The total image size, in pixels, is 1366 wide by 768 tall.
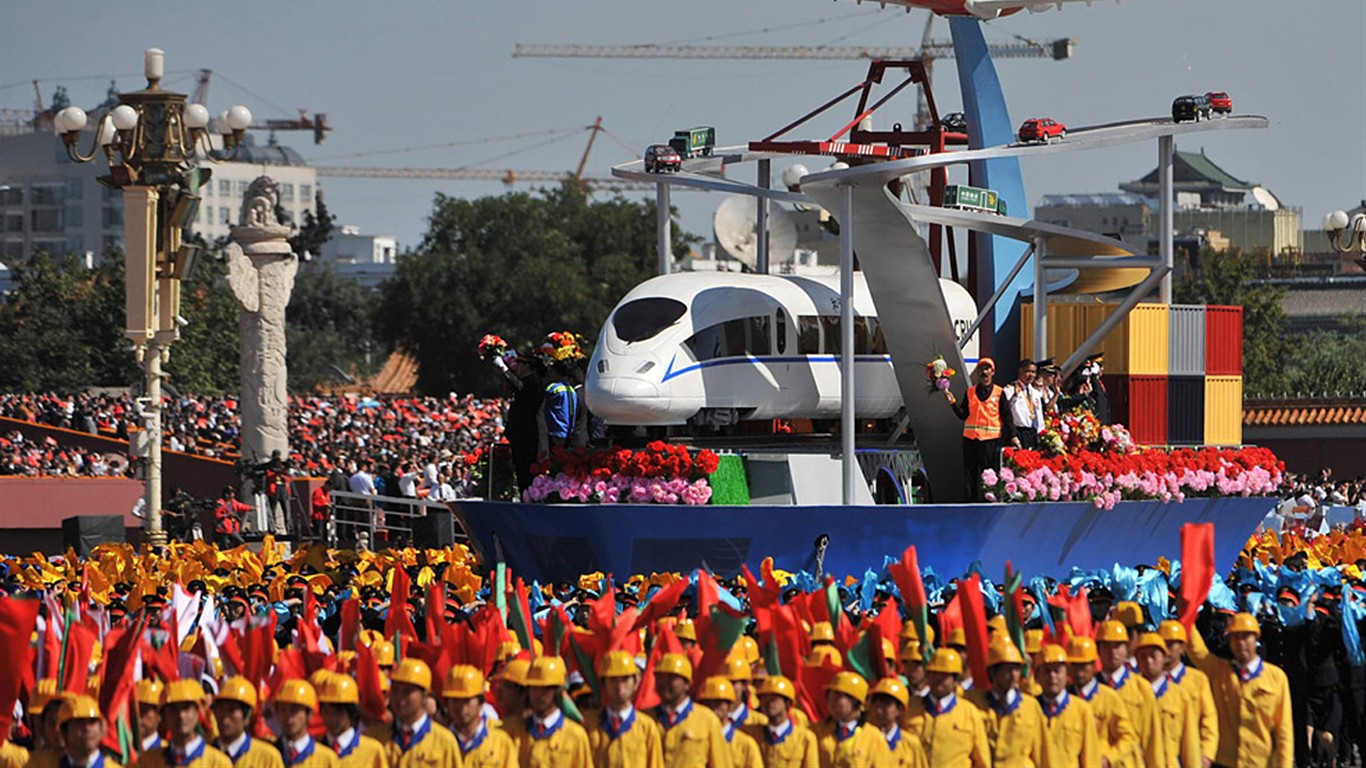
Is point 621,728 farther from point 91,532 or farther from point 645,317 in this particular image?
point 91,532

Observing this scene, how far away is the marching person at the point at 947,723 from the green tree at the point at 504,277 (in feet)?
258

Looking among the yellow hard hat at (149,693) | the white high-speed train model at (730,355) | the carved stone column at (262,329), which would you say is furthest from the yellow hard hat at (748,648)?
the carved stone column at (262,329)

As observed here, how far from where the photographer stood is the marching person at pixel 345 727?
12219 mm

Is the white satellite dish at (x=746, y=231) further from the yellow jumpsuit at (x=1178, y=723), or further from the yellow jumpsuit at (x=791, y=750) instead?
the yellow jumpsuit at (x=791, y=750)

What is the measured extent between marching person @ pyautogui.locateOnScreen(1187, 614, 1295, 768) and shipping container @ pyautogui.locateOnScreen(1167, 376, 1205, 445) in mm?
15938

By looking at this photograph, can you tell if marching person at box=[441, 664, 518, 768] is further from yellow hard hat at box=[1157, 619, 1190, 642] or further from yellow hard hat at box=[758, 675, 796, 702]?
yellow hard hat at box=[1157, 619, 1190, 642]

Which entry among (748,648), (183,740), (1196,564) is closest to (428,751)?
(183,740)

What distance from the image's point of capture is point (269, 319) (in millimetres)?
45312

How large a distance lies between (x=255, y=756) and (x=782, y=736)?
2.72 m

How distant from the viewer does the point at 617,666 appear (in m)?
12.8

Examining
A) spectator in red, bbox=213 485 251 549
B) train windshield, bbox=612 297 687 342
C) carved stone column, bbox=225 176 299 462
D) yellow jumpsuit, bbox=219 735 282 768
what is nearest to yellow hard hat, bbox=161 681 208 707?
yellow jumpsuit, bbox=219 735 282 768

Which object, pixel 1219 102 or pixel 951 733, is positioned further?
pixel 1219 102

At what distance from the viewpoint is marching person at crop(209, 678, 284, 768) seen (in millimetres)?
11977

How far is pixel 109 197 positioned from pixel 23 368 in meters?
105
